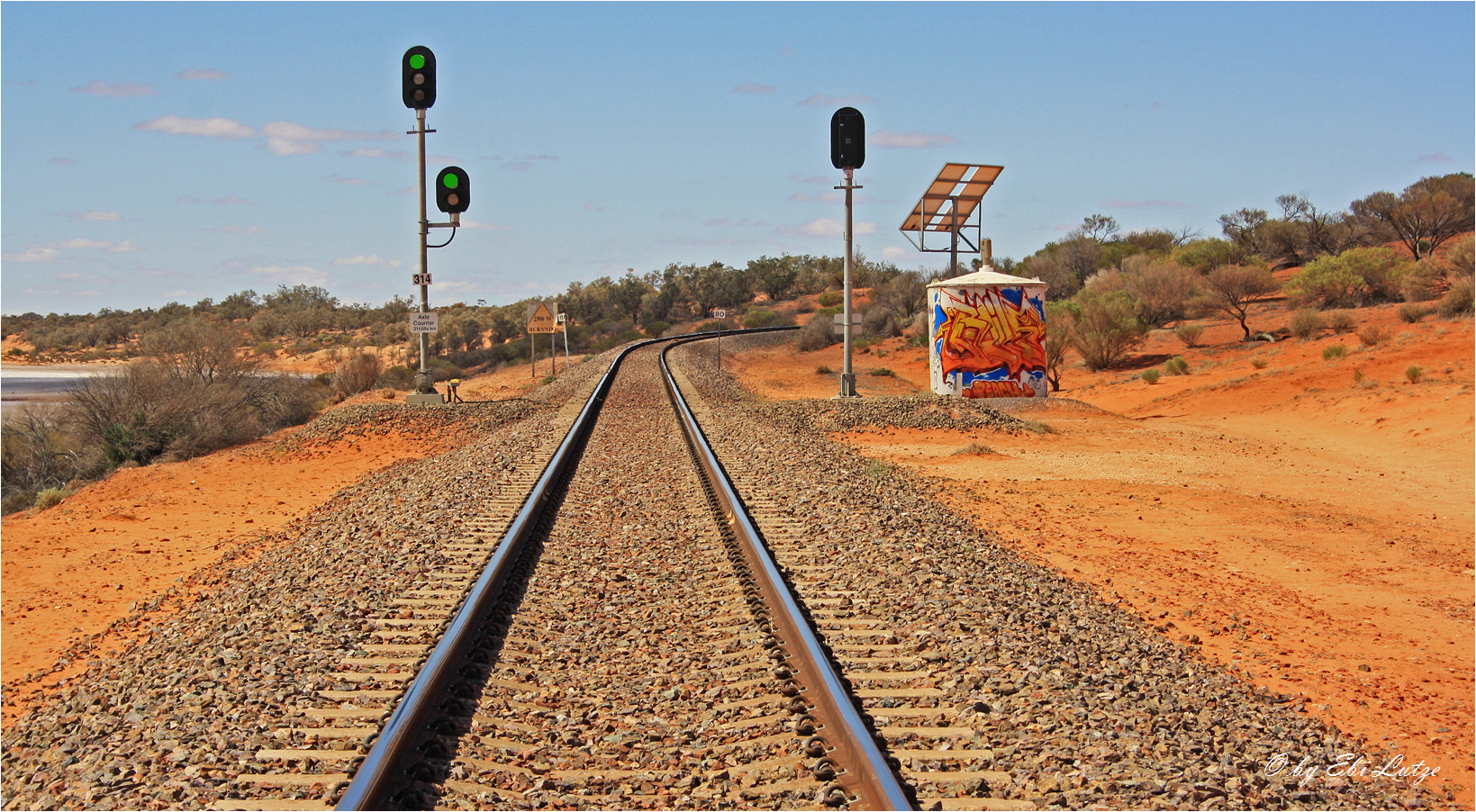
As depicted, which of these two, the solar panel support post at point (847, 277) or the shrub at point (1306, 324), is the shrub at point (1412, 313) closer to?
the shrub at point (1306, 324)

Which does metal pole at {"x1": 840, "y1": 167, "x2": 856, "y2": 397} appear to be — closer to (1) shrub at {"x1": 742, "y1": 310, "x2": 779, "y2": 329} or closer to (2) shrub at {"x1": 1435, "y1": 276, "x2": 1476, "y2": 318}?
(2) shrub at {"x1": 1435, "y1": 276, "x2": 1476, "y2": 318}

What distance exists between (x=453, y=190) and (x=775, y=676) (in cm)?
1794

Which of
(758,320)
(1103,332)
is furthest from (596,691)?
(758,320)

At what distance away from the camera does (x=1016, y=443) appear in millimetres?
19562

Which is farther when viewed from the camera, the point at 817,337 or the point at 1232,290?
the point at 817,337

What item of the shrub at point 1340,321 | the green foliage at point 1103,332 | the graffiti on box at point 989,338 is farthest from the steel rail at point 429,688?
the shrub at point 1340,321

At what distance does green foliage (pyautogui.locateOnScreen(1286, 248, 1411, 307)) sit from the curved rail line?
37.5 meters

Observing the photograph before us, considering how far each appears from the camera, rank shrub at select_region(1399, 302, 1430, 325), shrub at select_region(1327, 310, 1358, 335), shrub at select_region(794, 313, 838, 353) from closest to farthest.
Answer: shrub at select_region(1399, 302, 1430, 325), shrub at select_region(1327, 310, 1358, 335), shrub at select_region(794, 313, 838, 353)

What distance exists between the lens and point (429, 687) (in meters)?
5.52

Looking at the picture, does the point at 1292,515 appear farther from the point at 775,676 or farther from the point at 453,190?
the point at 453,190

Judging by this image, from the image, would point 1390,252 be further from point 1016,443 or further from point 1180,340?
point 1016,443

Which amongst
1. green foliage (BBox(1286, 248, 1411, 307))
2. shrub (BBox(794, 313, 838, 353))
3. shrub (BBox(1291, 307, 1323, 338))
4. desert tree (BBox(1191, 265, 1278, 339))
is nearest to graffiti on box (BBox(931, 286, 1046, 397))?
shrub (BBox(1291, 307, 1323, 338))

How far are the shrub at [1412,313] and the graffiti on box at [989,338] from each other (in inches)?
625

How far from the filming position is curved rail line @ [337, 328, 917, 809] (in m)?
4.60
